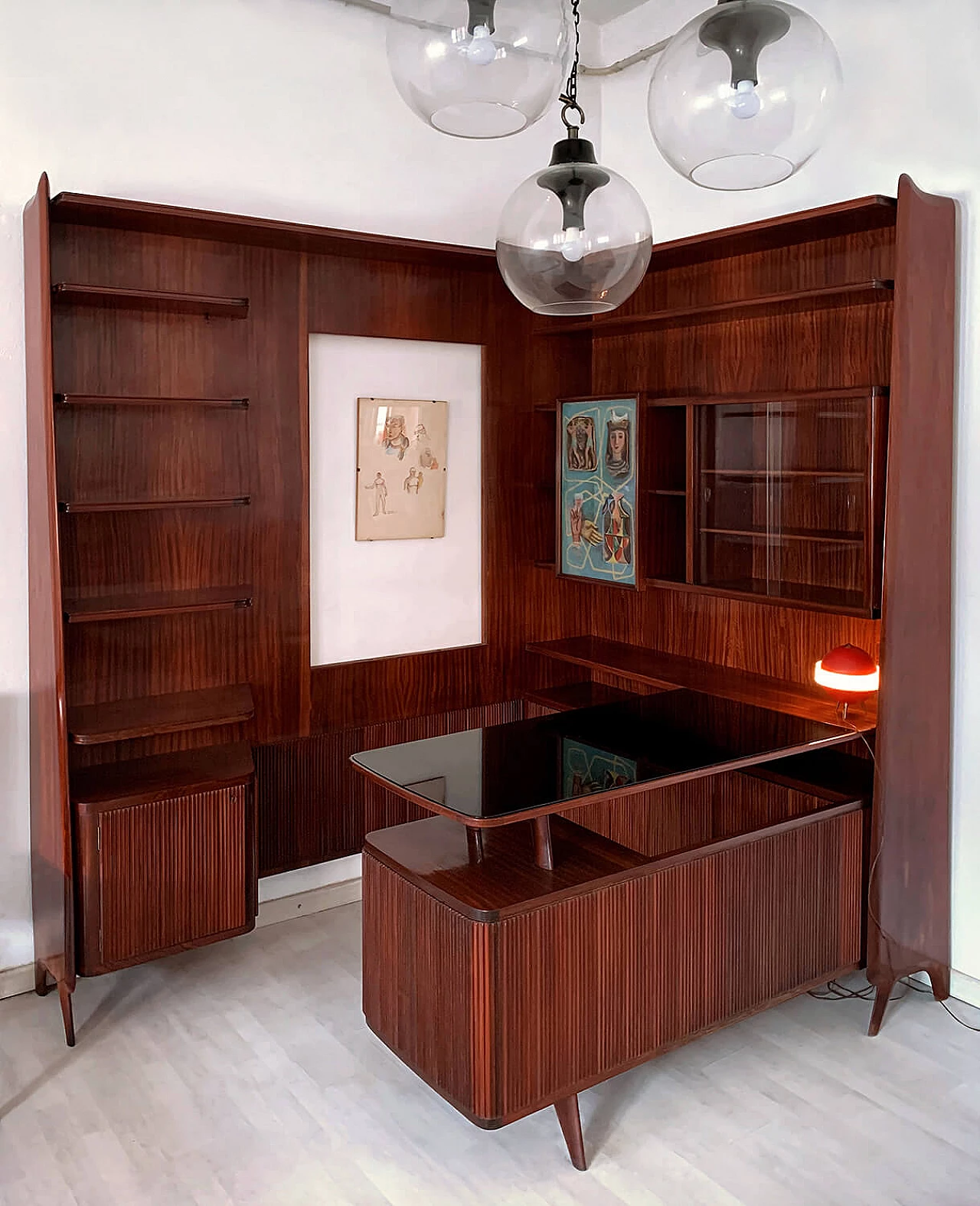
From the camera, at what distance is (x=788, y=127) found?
128 centimetres

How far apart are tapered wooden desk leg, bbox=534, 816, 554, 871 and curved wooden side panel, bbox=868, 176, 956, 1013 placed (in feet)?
3.45

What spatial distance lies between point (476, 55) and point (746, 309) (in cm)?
233

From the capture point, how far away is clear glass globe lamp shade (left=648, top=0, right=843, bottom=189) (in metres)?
1.24

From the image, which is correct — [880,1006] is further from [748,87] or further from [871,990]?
[748,87]

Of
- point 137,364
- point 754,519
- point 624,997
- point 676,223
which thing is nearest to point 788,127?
point 624,997

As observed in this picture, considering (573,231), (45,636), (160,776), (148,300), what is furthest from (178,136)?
(573,231)

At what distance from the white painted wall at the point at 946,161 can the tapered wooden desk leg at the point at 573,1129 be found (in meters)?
1.43

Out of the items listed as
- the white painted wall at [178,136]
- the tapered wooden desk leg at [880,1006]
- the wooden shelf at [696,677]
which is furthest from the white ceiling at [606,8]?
the tapered wooden desk leg at [880,1006]

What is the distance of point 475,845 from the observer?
2.58m

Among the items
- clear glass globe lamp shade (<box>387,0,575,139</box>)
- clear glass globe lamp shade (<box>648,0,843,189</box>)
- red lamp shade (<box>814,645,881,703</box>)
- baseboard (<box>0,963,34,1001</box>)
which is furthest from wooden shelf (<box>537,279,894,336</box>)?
baseboard (<box>0,963,34,1001</box>)

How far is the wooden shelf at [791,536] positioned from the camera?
3.10m

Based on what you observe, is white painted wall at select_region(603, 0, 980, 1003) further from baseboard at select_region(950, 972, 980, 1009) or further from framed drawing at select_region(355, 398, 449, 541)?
framed drawing at select_region(355, 398, 449, 541)

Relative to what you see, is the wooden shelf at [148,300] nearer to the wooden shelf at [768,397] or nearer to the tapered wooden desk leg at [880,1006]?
the wooden shelf at [768,397]

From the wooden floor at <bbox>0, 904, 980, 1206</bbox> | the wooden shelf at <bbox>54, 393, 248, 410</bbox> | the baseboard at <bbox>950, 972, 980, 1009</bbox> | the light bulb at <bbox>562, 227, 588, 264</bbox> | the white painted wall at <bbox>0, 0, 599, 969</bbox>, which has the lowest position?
the wooden floor at <bbox>0, 904, 980, 1206</bbox>
